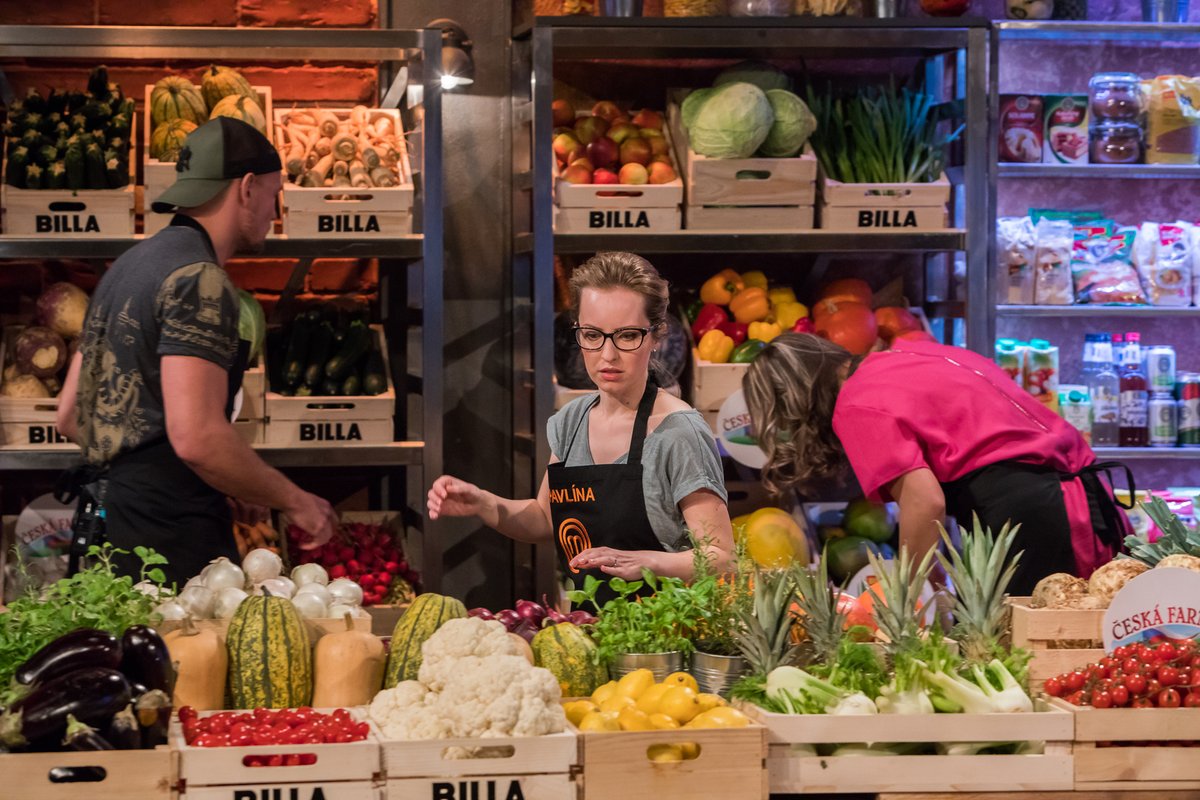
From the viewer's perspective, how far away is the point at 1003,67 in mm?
5633

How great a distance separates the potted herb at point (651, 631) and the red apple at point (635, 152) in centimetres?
244

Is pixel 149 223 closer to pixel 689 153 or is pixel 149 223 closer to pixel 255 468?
pixel 255 468

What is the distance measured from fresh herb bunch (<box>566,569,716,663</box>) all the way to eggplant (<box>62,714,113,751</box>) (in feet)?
2.78

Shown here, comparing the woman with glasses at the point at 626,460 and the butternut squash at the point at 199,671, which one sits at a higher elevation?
the woman with glasses at the point at 626,460

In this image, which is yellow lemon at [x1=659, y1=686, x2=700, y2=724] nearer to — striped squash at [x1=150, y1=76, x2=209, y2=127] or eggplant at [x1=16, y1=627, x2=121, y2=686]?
eggplant at [x1=16, y1=627, x2=121, y2=686]

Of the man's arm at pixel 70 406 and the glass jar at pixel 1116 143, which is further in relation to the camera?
the glass jar at pixel 1116 143

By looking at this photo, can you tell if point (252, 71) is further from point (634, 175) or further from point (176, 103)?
point (634, 175)

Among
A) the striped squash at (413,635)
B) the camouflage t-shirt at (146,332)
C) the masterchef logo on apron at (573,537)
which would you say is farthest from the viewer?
the camouflage t-shirt at (146,332)

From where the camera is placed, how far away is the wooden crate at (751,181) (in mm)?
4629

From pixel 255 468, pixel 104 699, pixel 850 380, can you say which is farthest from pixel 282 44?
pixel 104 699

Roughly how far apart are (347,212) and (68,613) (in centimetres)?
228

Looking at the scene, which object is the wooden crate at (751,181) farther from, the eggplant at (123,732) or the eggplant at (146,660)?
the eggplant at (123,732)

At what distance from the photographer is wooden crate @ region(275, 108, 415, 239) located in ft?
14.5

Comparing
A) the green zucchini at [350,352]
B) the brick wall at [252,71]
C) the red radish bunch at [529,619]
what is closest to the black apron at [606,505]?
the red radish bunch at [529,619]
